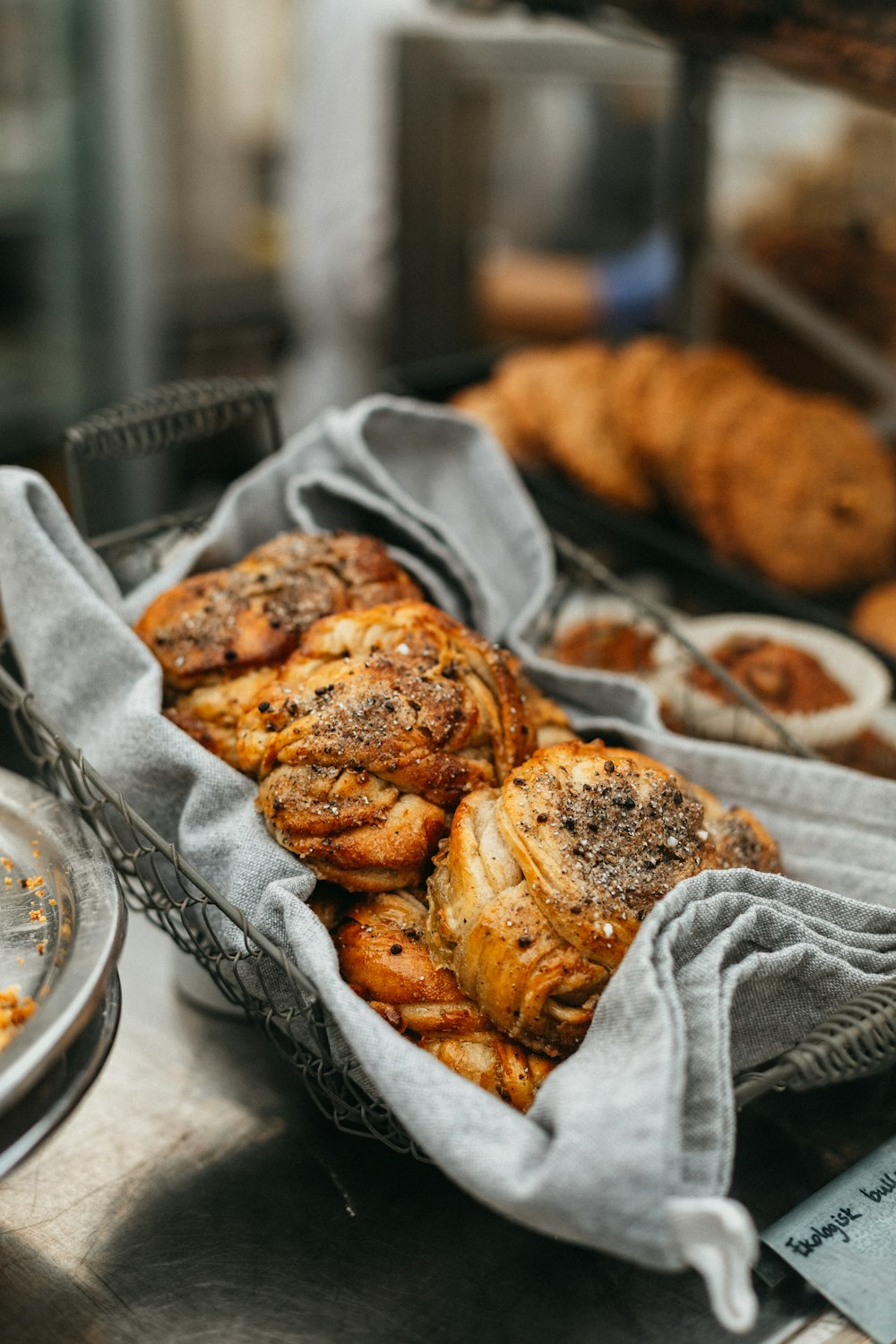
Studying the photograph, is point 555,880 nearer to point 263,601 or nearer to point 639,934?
point 639,934

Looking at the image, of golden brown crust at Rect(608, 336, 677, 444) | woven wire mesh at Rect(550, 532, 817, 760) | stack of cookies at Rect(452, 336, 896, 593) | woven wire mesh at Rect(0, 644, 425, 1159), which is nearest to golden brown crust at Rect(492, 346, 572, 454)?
stack of cookies at Rect(452, 336, 896, 593)

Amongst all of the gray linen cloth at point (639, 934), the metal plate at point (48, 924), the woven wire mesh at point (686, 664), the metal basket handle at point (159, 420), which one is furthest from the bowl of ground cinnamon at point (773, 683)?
the metal plate at point (48, 924)

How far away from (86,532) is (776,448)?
146 centimetres

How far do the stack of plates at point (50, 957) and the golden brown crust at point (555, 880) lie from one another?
33 cm

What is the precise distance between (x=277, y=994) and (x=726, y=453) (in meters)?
1.67

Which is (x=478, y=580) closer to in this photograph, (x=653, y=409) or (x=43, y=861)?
(x=43, y=861)

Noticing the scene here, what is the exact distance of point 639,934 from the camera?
42.9 inches

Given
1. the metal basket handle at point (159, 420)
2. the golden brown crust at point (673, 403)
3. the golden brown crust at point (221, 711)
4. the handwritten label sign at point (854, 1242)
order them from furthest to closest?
the golden brown crust at point (673, 403), the metal basket handle at point (159, 420), the golden brown crust at point (221, 711), the handwritten label sign at point (854, 1242)

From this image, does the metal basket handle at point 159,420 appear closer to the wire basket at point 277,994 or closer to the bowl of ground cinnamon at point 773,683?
the wire basket at point 277,994

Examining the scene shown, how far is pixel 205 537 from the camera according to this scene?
1.65 metres

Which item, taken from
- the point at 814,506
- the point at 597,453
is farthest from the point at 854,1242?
the point at 597,453

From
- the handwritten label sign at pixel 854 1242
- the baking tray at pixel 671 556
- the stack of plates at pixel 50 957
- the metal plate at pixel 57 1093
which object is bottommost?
the handwritten label sign at pixel 854 1242

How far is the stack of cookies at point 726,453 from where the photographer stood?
8.05ft

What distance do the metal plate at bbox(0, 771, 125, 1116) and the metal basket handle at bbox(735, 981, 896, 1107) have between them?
58 centimetres
